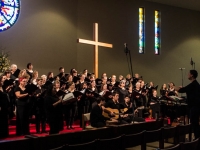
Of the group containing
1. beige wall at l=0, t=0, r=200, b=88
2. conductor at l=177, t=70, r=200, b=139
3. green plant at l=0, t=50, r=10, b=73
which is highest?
beige wall at l=0, t=0, r=200, b=88

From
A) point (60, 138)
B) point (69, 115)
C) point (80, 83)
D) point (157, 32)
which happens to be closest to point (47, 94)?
point (69, 115)

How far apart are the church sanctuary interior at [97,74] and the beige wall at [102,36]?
40mm

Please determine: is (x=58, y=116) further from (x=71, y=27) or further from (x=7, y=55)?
(x=71, y=27)

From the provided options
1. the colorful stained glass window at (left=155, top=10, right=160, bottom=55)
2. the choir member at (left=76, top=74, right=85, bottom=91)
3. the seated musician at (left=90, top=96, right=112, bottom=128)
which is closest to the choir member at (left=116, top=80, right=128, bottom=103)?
the choir member at (left=76, top=74, right=85, bottom=91)

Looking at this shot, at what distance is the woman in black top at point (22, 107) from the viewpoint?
626cm

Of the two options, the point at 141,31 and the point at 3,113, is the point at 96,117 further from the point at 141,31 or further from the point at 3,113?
the point at 141,31

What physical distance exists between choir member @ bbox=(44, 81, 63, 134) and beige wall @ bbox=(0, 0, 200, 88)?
181 inches

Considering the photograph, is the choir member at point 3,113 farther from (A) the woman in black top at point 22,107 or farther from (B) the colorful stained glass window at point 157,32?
(B) the colorful stained glass window at point 157,32

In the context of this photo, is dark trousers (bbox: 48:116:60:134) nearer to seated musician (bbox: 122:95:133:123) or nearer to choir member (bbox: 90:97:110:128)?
choir member (bbox: 90:97:110:128)

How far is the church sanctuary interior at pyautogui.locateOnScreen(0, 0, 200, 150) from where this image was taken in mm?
4896

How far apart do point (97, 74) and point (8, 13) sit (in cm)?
394

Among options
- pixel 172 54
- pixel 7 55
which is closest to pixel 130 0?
pixel 172 54

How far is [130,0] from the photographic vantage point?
47.5 ft

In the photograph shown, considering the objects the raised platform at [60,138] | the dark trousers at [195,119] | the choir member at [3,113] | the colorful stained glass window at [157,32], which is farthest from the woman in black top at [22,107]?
the colorful stained glass window at [157,32]
